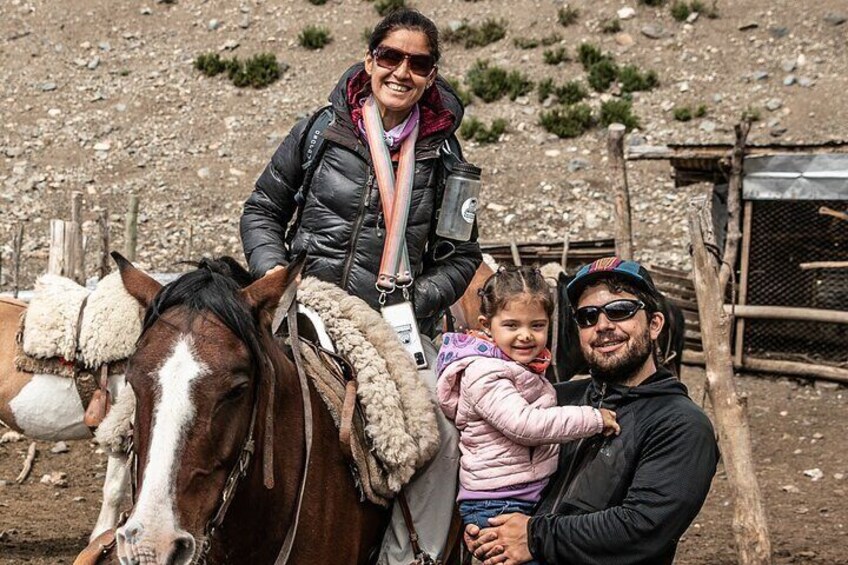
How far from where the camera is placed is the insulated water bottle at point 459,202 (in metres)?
3.68

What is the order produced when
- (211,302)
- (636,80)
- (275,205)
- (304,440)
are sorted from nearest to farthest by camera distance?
(211,302)
(304,440)
(275,205)
(636,80)

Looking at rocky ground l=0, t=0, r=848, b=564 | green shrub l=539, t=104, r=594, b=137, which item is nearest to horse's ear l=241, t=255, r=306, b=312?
rocky ground l=0, t=0, r=848, b=564

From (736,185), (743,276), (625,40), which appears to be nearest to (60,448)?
(736,185)

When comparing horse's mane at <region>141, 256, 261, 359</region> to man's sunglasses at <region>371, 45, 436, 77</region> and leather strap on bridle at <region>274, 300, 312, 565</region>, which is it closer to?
leather strap on bridle at <region>274, 300, 312, 565</region>

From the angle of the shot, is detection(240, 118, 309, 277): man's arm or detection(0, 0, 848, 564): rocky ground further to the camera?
detection(0, 0, 848, 564): rocky ground

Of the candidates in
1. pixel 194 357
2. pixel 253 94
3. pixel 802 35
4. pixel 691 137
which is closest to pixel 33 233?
pixel 253 94

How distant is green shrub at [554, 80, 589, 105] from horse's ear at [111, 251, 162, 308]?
56.4ft

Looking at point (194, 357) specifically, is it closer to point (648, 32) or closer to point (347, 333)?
point (347, 333)

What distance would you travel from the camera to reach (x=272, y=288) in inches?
111

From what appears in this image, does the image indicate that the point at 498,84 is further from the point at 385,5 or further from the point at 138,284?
the point at 138,284

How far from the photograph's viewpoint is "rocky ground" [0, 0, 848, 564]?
16750 millimetres

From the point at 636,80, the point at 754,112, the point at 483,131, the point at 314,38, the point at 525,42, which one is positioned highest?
the point at 314,38

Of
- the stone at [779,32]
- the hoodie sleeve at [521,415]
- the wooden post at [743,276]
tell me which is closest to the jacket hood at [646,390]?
the hoodie sleeve at [521,415]

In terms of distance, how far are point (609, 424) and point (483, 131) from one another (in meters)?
16.4
